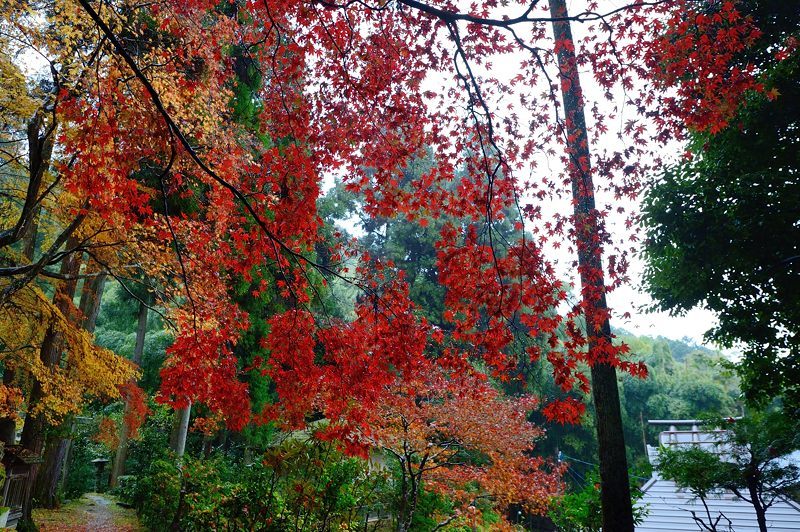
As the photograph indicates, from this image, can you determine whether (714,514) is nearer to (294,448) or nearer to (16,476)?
(294,448)

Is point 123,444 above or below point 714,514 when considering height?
above

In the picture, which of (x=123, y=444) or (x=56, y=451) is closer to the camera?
(x=56, y=451)

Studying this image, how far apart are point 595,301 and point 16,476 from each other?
29.3ft

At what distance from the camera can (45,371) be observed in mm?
7523

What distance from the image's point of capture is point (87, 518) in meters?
10.4

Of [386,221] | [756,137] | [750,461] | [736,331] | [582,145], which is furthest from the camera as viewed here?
[386,221]

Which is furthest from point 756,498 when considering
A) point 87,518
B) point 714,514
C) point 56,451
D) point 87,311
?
point 87,311

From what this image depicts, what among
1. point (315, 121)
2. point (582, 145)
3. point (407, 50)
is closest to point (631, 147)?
point (582, 145)

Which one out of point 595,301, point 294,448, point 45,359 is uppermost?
point 595,301

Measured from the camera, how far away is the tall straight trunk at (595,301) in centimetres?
519

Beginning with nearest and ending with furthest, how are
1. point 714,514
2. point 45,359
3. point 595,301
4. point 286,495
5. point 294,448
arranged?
point 595,301 < point 294,448 < point 286,495 < point 45,359 < point 714,514

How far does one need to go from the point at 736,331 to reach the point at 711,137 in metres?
3.80

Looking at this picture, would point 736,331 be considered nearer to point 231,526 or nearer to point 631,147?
point 631,147

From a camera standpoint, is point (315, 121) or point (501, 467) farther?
point (501, 467)
